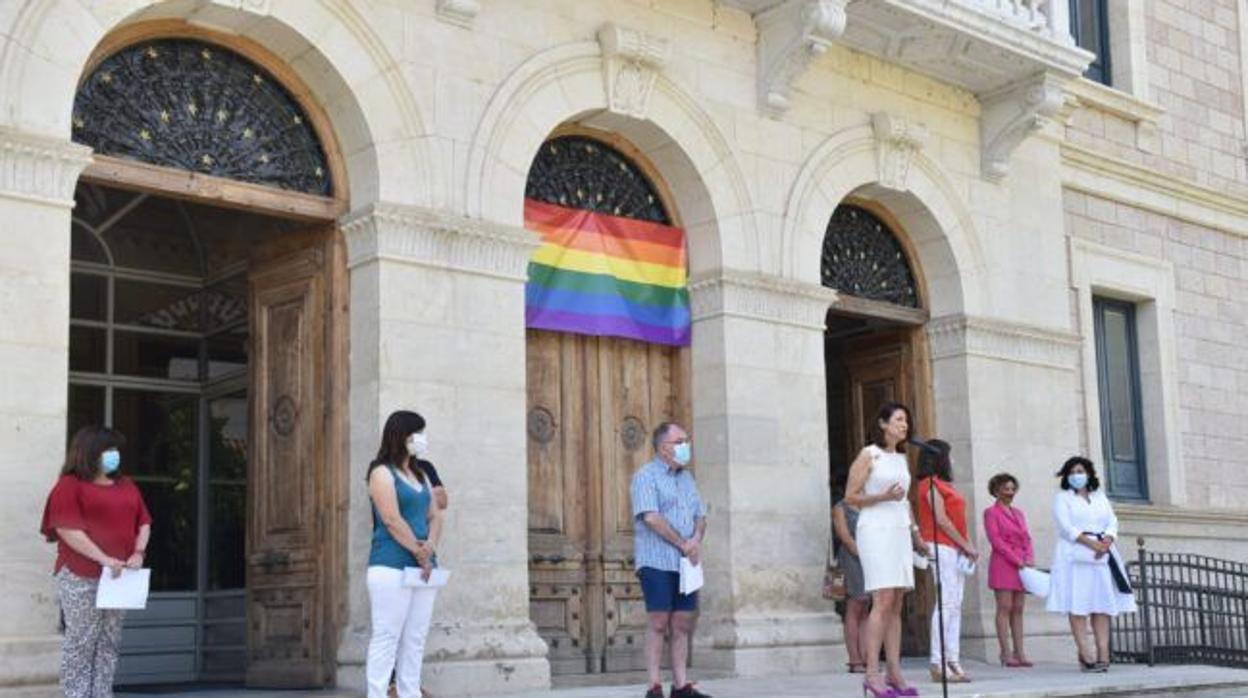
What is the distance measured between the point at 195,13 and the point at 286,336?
252cm

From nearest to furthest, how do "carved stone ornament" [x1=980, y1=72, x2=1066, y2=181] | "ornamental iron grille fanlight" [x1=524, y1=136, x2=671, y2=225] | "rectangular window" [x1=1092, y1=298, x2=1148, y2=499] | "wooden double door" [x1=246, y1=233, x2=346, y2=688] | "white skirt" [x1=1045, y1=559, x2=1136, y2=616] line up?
"wooden double door" [x1=246, y1=233, x2=346, y2=688], "ornamental iron grille fanlight" [x1=524, y1=136, x2=671, y2=225], "white skirt" [x1=1045, y1=559, x2=1136, y2=616], "carved stone ornament" [x1=980, y1=72, x2=1066, y2=181], "rectangular window" [x1=1092, y1=298, x2=1148, y2=499]

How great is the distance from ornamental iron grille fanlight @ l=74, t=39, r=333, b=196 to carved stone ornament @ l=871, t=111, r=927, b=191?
18.4 ft

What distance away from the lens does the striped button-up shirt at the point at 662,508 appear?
32.7ft

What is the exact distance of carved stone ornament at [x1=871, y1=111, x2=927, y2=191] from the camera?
14750 millimetres

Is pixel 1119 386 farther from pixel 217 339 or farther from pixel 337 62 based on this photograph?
pixel 337 62

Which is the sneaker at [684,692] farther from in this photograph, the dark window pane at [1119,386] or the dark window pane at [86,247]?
the dark window pane at [1119,386]

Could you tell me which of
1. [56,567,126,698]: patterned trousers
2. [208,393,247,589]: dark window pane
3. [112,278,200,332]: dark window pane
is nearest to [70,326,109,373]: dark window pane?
[112,278,200,332]: dark window pane

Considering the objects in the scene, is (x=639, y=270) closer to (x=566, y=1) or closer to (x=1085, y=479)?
(x=566, y=1)

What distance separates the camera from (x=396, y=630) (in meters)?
9.48

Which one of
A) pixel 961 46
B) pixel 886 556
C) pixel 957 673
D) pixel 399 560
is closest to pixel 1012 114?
pixel 961 46

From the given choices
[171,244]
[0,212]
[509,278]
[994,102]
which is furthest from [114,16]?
[994,102]

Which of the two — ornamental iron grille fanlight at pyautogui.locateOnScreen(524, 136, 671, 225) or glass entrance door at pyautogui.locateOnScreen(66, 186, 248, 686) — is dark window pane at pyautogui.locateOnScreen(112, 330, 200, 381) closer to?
glass entrance door at pyautogui.locateOnScreen(66, 186, 248, 686)

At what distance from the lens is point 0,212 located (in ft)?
30.2

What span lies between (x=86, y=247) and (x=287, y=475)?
11.7 feet
